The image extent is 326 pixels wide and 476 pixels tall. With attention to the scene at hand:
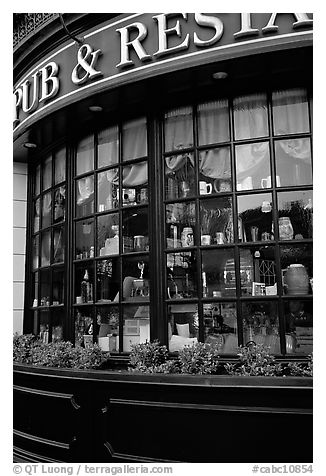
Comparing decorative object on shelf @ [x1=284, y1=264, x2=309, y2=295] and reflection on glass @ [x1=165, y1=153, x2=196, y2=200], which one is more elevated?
reflection on glass @ [x1=165, y1=153, x2=196, y2=200]

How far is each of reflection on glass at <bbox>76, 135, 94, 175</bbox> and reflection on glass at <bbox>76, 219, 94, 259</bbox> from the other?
64cm

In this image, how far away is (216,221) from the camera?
4.81 meters

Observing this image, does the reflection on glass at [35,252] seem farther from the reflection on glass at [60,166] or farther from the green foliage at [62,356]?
the green foliage at [62,356]

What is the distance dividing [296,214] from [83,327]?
8.88 ft

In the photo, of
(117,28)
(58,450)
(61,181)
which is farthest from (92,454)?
(117,28)

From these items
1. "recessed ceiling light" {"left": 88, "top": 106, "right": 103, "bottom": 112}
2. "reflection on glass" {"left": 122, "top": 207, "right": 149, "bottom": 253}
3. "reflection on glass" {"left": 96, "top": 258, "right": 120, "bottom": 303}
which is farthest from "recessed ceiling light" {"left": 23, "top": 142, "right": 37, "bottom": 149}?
"reflection on glass" {"left": 96, "top": 258, "right": 120, "bottom": 303}

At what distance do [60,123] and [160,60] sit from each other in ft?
5.27

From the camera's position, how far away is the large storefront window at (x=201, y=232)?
4.55m

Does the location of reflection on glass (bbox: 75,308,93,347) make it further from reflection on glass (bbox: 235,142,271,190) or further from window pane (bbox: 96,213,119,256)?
reflection on glass (bbox: 235,142,271,190)

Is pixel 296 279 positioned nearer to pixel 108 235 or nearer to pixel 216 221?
pixel 216 221

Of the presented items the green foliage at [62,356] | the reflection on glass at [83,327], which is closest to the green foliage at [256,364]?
the green foliage at [62,356]

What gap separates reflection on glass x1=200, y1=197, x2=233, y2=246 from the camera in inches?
188

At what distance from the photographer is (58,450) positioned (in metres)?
4.68

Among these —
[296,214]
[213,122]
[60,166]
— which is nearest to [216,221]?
[296,214]
